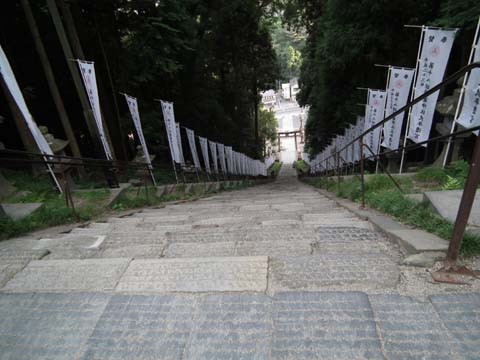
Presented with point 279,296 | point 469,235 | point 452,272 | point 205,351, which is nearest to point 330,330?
point 279,296

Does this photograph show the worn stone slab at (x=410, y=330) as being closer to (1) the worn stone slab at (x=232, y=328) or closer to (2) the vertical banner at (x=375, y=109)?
(1) the worn stone slab at (x=232, y=328)

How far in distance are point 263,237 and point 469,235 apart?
1.39 meters

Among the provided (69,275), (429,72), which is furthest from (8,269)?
(429,72)

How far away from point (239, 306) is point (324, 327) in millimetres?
411

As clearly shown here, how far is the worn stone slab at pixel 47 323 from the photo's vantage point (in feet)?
4.50

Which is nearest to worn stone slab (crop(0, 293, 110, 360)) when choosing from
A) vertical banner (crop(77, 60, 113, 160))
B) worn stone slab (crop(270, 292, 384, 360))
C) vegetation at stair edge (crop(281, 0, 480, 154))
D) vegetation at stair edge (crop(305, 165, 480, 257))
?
worn stone slab (crop(270, 292, 384, 360))

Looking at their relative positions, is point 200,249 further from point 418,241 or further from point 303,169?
point 303,169

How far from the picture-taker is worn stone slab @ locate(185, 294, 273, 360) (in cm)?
128

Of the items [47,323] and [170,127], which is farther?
[170,127]

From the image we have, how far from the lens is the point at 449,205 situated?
8.83 feet

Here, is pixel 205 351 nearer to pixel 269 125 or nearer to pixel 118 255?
pixel 118 255

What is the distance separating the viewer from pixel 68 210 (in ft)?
13.9

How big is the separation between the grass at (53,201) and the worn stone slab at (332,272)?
283 centimetres

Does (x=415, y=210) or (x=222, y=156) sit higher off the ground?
(x=415, y=210)
